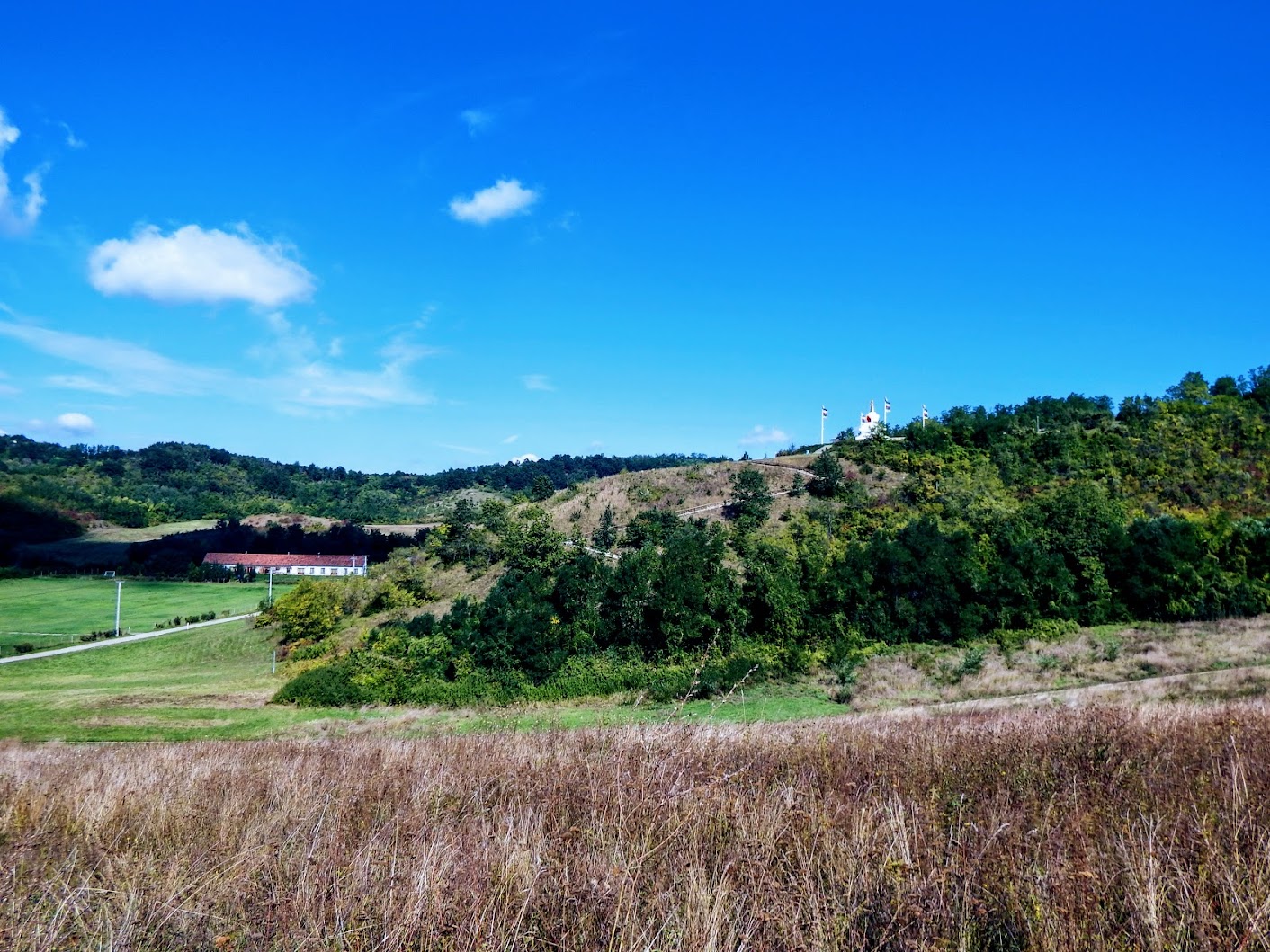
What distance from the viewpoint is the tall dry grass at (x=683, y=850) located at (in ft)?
9.12

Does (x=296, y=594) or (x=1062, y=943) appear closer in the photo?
(x=1062, y=943)

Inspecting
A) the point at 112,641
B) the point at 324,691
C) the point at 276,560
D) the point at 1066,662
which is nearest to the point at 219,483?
the point at 276,560

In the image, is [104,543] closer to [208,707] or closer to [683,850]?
[208,707]

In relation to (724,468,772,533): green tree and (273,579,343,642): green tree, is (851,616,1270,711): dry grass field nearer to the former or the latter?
(724,468,772,533): green tree

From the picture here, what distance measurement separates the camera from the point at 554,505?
56.8m

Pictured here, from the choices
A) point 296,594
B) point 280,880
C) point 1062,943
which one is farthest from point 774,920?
point 296,594

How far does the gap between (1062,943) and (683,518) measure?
151 feet

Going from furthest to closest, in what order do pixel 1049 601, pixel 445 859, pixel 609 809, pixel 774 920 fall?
pixel 1049 601, pixel 609 809, pixel 445 859, pixel 774 920

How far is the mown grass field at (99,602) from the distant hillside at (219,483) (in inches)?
1619

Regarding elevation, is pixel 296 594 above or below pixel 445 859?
below

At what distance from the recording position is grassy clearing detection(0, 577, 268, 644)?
59.7 metres

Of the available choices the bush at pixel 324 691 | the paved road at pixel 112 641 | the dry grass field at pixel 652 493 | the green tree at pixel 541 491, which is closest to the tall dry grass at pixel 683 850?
the bush at pixel 324 691

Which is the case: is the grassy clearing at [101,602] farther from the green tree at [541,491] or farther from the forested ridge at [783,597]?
the green tree at [541,491]

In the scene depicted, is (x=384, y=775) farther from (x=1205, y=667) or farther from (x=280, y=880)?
(x=1205, y=667)
